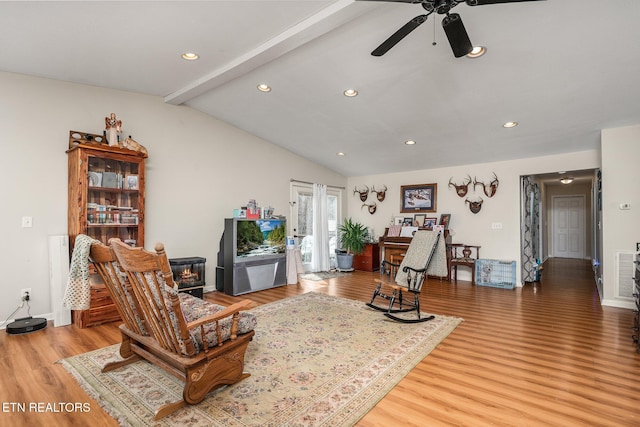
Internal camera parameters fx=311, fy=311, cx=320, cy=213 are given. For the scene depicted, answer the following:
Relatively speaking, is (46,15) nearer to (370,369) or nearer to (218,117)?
(218,117)

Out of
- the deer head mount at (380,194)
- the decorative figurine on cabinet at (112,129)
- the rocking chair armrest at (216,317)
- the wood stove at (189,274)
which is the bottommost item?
the wood stove at (189,274)

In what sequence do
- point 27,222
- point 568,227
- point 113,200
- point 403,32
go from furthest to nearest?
point 568,227 → point 113,200 → point 27,222 → point 403,32

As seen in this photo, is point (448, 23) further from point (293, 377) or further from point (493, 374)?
point (293, 377)

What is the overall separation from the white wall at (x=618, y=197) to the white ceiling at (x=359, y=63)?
303mm

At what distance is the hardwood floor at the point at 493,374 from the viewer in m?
1.88

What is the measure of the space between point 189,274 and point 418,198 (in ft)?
15.6

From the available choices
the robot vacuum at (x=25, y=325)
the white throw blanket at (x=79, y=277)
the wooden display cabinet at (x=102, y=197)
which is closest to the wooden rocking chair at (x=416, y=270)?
the white throw blanket at (x=79, y=277)

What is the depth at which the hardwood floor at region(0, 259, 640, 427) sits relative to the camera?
1882 millimetres

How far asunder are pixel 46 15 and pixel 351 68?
2618 millimetres

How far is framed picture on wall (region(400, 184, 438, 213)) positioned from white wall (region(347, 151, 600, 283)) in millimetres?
100

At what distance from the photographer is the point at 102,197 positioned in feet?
12.5

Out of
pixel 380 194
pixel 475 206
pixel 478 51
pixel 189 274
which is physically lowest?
pixel 189 274

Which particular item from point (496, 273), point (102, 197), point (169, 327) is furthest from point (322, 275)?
point (169, 327)

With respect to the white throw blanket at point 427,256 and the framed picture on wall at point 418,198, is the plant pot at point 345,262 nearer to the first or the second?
the framed picture on wall at point 418,198
